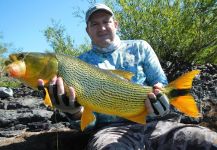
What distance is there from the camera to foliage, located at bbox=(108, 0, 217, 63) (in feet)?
43.9

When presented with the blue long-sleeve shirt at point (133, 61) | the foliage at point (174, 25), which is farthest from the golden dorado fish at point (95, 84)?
the foliage at point (174, 25)

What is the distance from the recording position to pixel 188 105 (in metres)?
4.71

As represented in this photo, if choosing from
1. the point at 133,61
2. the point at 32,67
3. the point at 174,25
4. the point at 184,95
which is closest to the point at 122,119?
the point at 133,61

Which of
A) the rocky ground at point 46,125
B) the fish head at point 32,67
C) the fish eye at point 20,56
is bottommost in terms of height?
the rocky ground at point 46,125

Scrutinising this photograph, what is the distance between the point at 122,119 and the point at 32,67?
6.09 ft

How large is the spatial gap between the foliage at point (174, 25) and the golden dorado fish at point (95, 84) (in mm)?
8572

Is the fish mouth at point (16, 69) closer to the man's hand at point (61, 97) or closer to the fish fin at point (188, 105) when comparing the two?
the man's hand at point (61, 97)

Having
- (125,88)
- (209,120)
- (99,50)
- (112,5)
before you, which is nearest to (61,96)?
(125,88)

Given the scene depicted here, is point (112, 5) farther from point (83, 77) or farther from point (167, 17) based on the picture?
point (83, 77)

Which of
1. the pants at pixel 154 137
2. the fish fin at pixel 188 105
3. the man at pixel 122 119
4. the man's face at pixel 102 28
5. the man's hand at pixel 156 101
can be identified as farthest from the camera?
the man's face at pixel 102 28

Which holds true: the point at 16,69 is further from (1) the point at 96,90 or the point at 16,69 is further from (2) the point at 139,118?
(2) the point at 139,118

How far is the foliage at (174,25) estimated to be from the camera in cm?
1338

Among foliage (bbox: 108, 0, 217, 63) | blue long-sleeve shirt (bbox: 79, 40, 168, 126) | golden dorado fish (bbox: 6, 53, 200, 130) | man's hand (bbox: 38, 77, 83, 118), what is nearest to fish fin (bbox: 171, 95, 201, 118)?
golden dorado fish (bbox: 6, 53, 200, 130)

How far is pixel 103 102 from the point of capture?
15.1 feet
